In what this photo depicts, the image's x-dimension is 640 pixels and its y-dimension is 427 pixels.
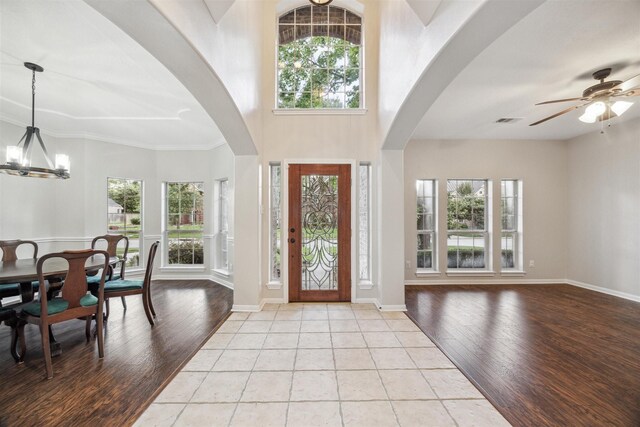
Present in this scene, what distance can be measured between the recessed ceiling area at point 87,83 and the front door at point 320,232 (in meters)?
2.00

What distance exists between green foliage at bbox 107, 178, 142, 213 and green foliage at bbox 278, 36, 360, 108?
3.81m

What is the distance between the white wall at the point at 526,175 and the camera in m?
5.49

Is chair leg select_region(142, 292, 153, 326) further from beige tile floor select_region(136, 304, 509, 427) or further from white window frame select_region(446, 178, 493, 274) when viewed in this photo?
white window frame select_region(446, 178, 493, 274)

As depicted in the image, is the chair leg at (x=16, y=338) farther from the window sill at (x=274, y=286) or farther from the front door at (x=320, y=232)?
the front door at (x=320, y=232)

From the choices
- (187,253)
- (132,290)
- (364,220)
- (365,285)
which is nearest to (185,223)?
(187,253)

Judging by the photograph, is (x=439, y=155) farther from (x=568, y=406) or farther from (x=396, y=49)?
(x=568, y=406)

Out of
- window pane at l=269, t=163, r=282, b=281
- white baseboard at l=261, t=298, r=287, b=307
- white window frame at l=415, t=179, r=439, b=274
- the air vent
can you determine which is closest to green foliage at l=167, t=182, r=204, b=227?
window pane at l=269, t=163, r=282, b=281

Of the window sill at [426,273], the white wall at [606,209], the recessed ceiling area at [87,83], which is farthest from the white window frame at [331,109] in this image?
the white wall at [606,209]

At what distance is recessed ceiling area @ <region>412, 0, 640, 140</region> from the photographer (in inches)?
90.4

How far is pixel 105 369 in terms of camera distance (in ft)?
8.03

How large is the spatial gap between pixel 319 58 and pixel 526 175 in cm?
460

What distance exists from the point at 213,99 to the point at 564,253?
22.3 feet

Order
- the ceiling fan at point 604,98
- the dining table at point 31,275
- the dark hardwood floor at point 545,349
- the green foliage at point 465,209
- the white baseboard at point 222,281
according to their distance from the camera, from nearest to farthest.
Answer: the dark hardwood floor at point 545,349 → the dining table at point 31,275 → the ceiling fan at point 604,98 → the white baseboard at point 222,281 → the green foliage at point 465,209

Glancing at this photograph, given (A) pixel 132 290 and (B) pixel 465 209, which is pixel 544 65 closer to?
(B) pixel 465 209
